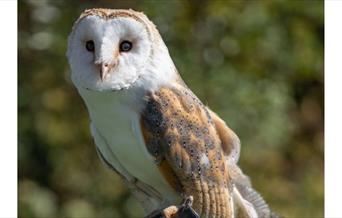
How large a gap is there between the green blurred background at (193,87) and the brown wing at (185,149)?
2.10 meters

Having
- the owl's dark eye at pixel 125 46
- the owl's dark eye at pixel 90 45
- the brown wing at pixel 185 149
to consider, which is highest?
the owl's dark eye at pixel 90 45

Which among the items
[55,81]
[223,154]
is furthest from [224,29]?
[223,154]

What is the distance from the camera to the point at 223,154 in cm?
243

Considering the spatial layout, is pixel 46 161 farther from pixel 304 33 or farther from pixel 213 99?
pixel 304 33

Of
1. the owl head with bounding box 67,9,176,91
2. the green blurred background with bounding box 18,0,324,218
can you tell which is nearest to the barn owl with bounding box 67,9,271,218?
the owl head with bounding box 67,9,176,91

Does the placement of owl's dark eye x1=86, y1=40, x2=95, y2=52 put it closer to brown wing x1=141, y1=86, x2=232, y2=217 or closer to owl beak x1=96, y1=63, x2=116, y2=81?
owl beak x1=96, y1=63, x2=116, y2=81

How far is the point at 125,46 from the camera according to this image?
2.31 meters

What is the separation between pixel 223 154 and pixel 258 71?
2427mm

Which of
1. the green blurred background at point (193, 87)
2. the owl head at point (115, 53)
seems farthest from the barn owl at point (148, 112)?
the green blurred background at point (193, 87)

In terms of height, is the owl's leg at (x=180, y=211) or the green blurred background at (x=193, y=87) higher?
the green blurred background at (x=193, y=87)

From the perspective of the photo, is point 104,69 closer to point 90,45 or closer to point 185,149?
point 90,45

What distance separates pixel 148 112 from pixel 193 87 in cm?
216

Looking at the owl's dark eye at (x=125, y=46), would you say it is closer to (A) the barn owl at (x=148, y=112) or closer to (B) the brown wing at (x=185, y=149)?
(A) the barn owl at (x=148, y=112)

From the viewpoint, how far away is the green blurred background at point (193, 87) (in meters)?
4.59
